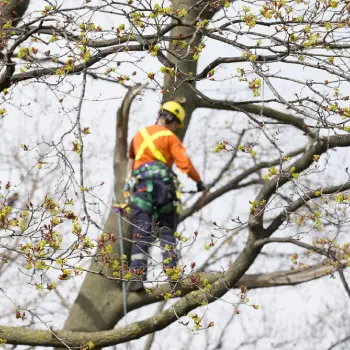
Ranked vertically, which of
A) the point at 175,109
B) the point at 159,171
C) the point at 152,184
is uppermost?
the point at 175,109

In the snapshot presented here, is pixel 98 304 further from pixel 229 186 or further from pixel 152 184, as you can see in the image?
pixel 229 186

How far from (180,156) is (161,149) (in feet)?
Answer: 0.71

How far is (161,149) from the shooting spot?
24.0 feet

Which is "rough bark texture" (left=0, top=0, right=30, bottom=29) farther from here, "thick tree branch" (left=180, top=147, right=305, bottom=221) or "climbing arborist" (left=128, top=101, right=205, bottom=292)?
"thick tree branch" (left=180, top=147, right=305, bottom=221)

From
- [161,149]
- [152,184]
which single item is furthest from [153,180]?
[161,149]

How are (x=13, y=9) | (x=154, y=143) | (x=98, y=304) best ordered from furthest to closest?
(x=154, y=143) → (x=98, y=304) → (x=13, y=9)

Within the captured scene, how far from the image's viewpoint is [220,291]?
6.03 metres

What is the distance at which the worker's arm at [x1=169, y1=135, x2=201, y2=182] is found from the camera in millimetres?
7164

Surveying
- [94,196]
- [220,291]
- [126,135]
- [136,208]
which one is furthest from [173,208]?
[94,196]

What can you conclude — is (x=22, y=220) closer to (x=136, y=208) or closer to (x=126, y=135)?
(x=136, y=208)

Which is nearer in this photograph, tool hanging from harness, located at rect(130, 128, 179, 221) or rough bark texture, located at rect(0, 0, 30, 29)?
rough bark texture, located at rect(0, 0, 30, 29)

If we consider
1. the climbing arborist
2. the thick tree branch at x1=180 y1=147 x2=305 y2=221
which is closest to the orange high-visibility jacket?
the climbing arborist

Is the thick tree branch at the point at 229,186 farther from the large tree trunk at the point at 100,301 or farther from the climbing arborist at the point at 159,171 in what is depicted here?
the large tree trunk at the point at 100,301

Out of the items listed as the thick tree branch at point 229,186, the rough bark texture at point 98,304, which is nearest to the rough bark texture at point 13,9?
the rough bark texture at point 98,304
